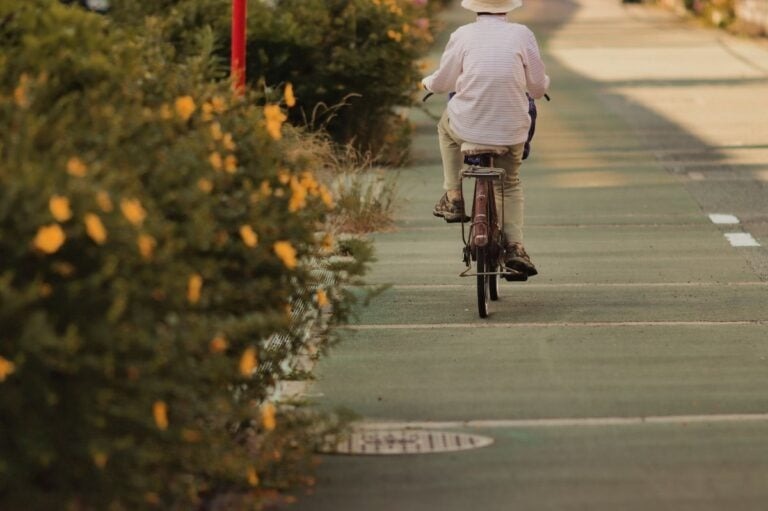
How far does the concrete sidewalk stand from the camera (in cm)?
642

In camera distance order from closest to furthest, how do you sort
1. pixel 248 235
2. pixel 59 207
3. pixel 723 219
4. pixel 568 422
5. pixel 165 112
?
1. pixel 59 207
2. pixel 248 235
3. pixel 165 112
4. pixel 568 422
5. pixel 723 219

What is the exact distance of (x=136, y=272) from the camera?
478cm

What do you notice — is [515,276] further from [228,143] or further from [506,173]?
[228,143]

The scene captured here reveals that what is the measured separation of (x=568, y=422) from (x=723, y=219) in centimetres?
688

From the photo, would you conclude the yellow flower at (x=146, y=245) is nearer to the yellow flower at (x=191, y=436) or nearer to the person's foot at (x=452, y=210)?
the yellow flower at (x=191, y=436)

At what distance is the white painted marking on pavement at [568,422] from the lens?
7.29 m

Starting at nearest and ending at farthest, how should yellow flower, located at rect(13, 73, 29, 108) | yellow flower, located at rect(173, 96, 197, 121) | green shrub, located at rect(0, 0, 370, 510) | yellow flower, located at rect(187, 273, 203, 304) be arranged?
green shrub, located at rect(0, 0, 370, 510) → yellow flower, located at rect(187, 273, 203, 304) → yellow flower, located at rect(13, 73, 29, 108) → yellow flower, located at rect(173, 96, 197, 121)

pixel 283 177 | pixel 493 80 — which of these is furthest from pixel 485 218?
pixel 283 177

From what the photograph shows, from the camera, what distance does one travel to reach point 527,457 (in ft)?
22.2

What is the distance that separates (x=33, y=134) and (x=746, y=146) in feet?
48.0

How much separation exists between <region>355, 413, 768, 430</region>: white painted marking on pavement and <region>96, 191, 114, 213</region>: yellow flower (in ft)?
9.08

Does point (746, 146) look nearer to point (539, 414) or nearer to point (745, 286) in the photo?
point (745, 286)

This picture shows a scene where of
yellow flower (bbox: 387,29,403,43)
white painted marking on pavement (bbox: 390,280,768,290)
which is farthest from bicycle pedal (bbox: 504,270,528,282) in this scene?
yellow flower (bbox: 387,29,403,43)

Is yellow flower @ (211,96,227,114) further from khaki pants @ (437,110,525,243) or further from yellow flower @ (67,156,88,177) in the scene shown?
khaki pants @ (437,110,525,243)
